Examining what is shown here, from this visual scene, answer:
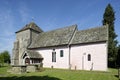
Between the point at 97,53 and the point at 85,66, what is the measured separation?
3.68 meters

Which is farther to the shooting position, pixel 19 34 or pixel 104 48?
pixel 19 34

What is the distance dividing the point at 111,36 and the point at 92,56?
648 inches

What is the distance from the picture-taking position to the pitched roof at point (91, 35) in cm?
2544

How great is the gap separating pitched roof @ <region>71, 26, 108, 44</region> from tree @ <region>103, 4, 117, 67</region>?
10.9m

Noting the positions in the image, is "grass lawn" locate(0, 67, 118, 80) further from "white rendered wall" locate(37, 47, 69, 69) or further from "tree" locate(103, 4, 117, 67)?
"tree" locate(103, 4, 117, 67)

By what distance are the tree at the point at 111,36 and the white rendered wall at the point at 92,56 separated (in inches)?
511

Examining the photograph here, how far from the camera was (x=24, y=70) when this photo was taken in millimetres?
21469

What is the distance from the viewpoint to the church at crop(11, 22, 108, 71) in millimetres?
24812

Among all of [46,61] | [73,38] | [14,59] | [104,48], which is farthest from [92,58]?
[14,59]

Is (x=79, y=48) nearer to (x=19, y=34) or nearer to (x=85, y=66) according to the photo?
(x=85, y=66)

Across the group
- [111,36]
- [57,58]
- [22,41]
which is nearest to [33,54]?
[57,58]

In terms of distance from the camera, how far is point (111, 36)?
38562mm

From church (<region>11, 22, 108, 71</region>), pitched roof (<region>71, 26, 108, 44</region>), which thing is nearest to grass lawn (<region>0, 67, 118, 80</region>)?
church (<region>11, 22, 108, 71</region>)

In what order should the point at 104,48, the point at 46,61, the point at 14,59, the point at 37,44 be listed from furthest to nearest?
1. the point at 14,59
2. the point at 37,44
3. the point at 46,61
4. the point at 104,48
